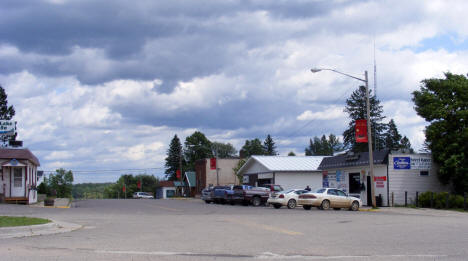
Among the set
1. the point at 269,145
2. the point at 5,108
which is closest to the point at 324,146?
the point at 269,145

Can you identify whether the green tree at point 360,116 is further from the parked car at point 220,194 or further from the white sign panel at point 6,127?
the white sign panel at point 6,127

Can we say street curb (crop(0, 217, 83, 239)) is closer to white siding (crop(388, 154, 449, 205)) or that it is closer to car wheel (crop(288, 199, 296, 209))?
car wheel (crop(288, 199, 296, 209))

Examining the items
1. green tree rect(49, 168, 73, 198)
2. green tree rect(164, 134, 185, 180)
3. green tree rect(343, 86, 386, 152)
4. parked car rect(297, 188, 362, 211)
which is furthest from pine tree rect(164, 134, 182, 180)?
parked car rect(297, 188, 362, 211)

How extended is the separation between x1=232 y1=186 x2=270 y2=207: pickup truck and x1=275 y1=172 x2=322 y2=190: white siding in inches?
585

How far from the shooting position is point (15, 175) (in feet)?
118

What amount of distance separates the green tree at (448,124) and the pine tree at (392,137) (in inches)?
2031

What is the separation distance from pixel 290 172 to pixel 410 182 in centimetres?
1935

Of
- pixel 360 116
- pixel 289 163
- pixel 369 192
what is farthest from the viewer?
pixel 360 116

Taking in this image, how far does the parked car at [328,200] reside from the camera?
3044 centimetres

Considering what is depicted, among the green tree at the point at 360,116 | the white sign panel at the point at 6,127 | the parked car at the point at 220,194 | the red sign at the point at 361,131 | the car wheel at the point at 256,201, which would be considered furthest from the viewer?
the green tree at the point at 360,116

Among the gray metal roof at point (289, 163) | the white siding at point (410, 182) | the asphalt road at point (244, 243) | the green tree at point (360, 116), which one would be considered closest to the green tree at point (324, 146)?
the green tree at point (360, 116)

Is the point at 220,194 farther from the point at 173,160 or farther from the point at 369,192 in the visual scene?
the point at 173,160

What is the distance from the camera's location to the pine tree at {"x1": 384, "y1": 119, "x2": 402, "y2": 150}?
8784 cm

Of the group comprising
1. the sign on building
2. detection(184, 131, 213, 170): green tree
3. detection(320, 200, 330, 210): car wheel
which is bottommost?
detection(320, 200, 330, 210): car wheel
